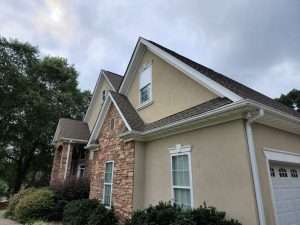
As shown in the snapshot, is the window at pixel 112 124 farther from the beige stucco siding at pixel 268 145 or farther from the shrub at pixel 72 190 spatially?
the beige stucco siding at pixel 268 145

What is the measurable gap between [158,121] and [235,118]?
351 centimetres

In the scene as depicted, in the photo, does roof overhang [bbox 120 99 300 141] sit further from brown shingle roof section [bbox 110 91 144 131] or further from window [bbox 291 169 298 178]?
brown shingle roof section [bbox 110 91 144 131]

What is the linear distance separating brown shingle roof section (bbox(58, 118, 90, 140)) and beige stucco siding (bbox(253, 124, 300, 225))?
13.7 meters

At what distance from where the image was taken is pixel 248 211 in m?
4.46

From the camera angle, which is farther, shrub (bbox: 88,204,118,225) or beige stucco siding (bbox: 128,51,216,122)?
shrub (bbox: 88,204,118,225)

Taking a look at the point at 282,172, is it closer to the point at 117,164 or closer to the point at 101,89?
the point at 117,164

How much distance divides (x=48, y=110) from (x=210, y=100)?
21313mm

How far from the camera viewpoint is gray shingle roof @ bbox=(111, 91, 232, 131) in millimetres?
5883

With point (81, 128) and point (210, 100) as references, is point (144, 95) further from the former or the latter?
point (81, 128)

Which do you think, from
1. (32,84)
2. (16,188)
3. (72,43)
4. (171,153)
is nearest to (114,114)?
(171,153)

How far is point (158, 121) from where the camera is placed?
815cm

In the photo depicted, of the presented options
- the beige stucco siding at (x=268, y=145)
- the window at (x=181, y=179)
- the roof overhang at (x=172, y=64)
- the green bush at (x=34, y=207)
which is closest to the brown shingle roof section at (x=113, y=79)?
the roof overhang at (x=172, y=64)

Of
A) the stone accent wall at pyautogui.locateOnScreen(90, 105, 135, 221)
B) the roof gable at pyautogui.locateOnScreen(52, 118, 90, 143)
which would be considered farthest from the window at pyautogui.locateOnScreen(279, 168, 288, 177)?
the roof gable at pyautogui.locateOnScreen(52, 118, 90, 143)

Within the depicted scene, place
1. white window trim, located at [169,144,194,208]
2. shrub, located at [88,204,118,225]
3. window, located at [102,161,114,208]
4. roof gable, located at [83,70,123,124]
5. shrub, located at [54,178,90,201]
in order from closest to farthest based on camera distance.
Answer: white window trim, located at [169,144,194,208], shrub, located at [88,204,118,225], window, located at [102,161,114,208], shrub, located at [54,178,90,201], roof gable, located at [83,70,123,124]
